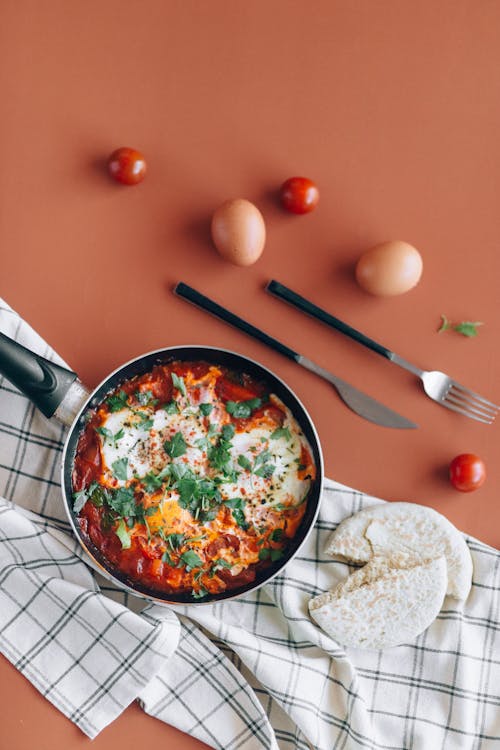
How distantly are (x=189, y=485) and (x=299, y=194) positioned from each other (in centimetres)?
97

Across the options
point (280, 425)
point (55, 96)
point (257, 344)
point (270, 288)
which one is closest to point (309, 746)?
point (280, 425)

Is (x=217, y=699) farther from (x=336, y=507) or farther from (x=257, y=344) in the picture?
(x=257, y=344)

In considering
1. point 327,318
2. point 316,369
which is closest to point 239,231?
point 327,318

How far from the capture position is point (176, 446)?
246 cm

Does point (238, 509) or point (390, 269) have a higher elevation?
point (390, 269)

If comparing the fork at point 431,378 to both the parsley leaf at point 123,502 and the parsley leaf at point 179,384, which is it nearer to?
the parsley leaf at point 179,384

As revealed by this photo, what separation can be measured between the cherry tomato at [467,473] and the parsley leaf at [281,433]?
55 cm

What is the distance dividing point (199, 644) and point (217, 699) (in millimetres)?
170

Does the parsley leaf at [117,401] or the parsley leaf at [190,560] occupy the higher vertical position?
the parsley leaf at [117,401]

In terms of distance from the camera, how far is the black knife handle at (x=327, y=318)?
2.59m

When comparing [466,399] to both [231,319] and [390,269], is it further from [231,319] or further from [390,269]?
[231,319]

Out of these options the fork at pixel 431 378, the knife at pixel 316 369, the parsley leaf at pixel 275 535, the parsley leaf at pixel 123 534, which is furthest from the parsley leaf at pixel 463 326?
the parsley leaf at pixel 123 534

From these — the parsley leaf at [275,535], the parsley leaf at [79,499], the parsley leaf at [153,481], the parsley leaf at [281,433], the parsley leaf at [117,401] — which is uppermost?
the parsley leaf at [281,433]

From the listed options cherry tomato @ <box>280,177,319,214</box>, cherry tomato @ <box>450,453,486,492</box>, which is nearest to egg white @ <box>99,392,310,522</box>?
cherry tomato @ <box>450,453,486,492</box>
